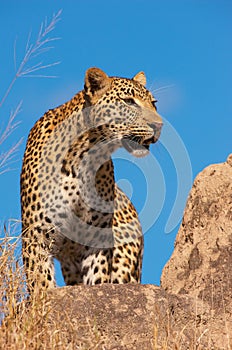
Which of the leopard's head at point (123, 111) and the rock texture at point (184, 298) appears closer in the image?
the rock texture at point (184, 298)

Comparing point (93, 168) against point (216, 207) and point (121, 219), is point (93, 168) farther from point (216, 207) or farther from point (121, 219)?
point (216, 207)

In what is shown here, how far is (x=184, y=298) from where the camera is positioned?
707 cm

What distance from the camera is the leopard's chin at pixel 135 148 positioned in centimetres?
886

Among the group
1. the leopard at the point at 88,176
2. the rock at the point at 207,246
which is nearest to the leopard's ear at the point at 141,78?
the leopard at the point at 88,176

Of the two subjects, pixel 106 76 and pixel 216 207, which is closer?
pixel 216 207

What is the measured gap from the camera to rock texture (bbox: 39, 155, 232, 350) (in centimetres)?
667

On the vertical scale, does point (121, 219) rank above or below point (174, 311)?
above

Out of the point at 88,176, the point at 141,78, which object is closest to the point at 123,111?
Answer: the point at 88,176

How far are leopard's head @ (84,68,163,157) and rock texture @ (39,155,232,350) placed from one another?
3.13 ft

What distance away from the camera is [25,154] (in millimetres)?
9156

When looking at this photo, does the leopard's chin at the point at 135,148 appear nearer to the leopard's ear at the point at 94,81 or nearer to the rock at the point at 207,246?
the leopard's ear at the point at 94,81

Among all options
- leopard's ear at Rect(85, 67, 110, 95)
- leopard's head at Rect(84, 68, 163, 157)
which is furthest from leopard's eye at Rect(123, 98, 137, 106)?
leopard's ear at Rect(85, 67, 110, 95)

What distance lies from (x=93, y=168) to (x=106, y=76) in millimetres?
986

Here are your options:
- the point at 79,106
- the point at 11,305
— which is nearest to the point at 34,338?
the point at 11,305
